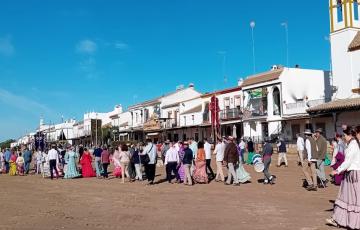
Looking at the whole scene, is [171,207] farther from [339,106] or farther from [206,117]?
[206,117]

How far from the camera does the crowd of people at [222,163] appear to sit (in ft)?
28.1

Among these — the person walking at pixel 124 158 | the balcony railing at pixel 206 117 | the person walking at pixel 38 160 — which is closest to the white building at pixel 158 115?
the balcony railing at pixel 206 117

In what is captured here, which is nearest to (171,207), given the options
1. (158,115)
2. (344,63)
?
(344,63)

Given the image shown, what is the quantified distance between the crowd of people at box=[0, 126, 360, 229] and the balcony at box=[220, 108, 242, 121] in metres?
17.9

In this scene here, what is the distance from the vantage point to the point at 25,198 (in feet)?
52.2

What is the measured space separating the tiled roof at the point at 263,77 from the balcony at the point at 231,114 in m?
3.04

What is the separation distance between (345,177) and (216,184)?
9.74 meters

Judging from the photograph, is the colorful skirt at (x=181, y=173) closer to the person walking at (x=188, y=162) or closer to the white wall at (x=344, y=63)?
the person walking at (x=188, y=162)

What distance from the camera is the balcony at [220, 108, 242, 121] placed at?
157 ft

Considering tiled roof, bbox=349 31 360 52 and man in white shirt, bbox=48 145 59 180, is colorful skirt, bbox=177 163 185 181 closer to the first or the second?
man in white shirt, bbox=48 145 59 180

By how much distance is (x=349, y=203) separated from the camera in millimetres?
8516

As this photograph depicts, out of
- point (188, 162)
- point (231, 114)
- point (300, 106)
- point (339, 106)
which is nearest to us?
point (188, 162)

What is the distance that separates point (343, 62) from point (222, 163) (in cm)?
2012

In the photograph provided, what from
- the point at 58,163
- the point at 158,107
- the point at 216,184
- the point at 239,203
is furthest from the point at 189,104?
the point at 239,203
